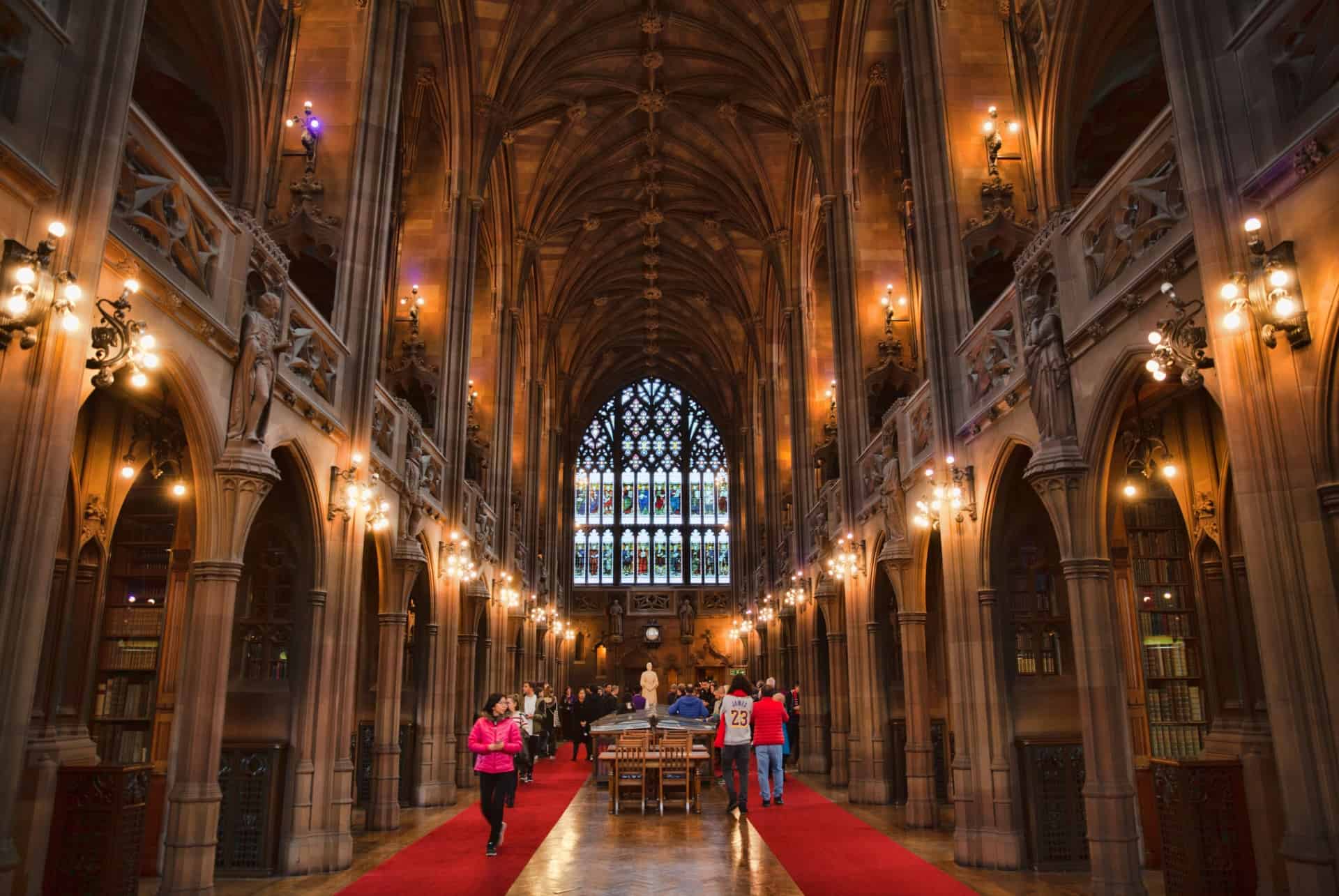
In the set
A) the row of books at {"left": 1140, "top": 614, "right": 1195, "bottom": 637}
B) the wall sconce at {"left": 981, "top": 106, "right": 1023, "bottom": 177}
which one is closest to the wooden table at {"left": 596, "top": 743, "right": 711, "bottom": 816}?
the row of books at {"left": 1140, "top": 614, "right": 1195, "bottom": 637}

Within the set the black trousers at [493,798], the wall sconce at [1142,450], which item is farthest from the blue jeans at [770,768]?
the wall sconce at [1142,450]

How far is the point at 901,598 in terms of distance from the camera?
1318 cm

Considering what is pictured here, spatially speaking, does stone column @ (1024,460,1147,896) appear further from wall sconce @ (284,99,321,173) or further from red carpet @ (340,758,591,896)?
wall sconce @ (284,99,321,173)

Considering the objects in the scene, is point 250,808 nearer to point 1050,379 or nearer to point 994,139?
Result: point 1050,379

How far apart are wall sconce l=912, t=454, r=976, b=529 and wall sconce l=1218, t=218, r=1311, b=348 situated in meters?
5.31

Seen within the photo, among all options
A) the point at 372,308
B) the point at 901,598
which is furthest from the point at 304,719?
the point at 901,598

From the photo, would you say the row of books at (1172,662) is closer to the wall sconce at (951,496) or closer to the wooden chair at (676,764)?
the wall sconce at (951,496)

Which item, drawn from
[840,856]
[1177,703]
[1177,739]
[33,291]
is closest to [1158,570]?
[1177,703]

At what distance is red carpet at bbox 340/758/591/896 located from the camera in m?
8.65

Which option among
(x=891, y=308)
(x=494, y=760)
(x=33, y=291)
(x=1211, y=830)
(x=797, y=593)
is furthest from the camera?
(x=797, y=593)

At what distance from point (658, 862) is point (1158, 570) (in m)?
6.77

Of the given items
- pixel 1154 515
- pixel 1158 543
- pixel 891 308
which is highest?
pixel 891 308

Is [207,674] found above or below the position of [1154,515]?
below

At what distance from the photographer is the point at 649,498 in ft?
142
